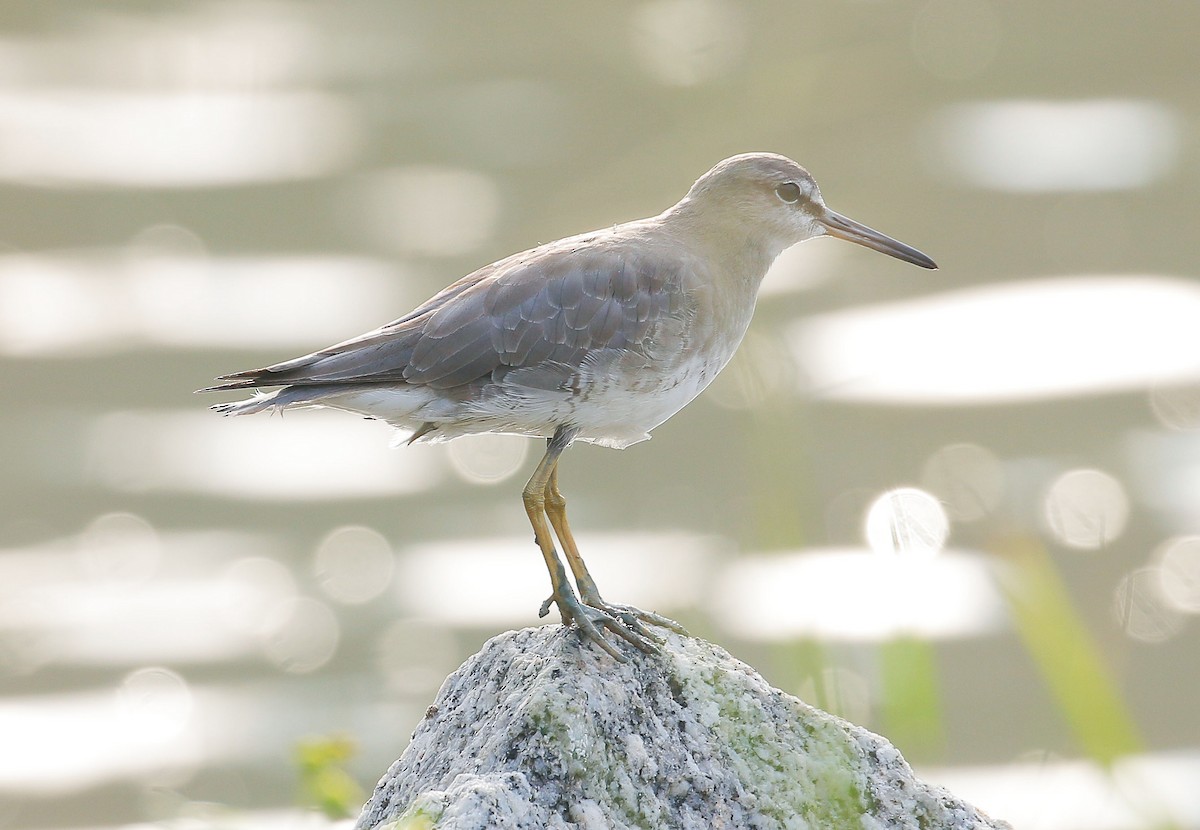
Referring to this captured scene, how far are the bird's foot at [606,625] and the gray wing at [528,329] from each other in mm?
757

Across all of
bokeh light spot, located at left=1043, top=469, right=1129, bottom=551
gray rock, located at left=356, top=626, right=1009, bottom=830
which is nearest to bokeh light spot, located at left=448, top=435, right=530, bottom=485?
bokeh light spot, located at left=1043, top=469, right=1129, bottom=551

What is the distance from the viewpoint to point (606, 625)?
155 inches

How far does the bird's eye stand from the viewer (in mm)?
5281

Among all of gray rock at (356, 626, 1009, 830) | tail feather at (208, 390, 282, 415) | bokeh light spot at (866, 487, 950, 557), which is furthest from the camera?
tail feather at (208, 390, 282, 415)

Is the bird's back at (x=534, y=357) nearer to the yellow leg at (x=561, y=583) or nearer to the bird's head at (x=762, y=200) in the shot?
the yellow leg at (x=561, y=583)

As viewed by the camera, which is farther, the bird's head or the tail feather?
the bird's head

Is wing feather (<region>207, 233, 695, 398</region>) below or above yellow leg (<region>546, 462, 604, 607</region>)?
above

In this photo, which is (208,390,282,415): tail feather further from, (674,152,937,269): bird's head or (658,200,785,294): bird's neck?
(674,152,937,269): bird's head

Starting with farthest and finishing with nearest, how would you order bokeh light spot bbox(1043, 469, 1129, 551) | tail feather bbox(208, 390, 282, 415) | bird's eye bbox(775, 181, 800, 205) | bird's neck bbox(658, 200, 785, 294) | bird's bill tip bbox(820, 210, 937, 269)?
bokeh light spot bbox(1043, 469, 1129, 551) < bird's bill tip bbox(820, 210, 937, 269) < bird's eye bbox(775, 181, 800, 205) < bird's neck bbox(658, 200, 785, 294) < tail feather bbox(208, 390, 282, 415)

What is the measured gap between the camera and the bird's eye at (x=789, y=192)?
5.28 metres

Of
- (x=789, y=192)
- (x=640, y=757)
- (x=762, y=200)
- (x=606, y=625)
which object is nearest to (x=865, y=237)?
(x=789, y=192)

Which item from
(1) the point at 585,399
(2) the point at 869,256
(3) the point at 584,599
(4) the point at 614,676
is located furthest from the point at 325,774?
(2) the point at 869,256

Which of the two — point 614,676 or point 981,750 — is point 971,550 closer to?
point 981,750

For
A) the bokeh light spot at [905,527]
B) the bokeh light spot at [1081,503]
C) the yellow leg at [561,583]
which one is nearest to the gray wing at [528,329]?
the yellow leg at [561,583]
